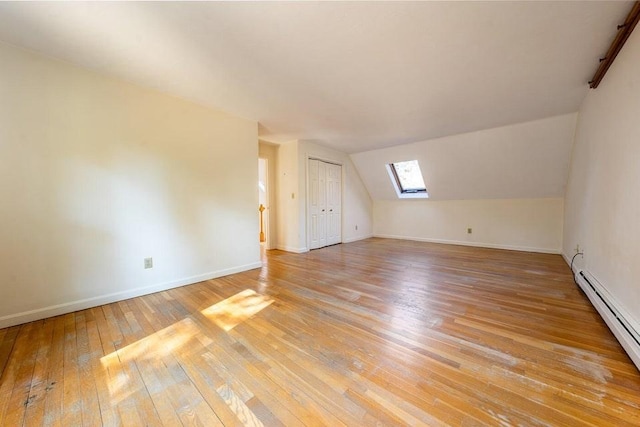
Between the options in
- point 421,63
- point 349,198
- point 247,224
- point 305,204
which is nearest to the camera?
point 421,63

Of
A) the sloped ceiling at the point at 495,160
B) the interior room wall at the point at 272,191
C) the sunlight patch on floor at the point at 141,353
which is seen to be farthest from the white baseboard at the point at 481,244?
the sunlight patch on floor at the point at 141,353

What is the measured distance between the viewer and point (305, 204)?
4.84 metres

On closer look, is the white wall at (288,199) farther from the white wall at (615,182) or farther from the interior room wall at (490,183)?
the white wall at (615,182)

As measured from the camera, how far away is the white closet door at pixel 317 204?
5025mm

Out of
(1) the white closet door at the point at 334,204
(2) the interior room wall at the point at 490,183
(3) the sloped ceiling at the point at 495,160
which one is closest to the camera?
(3) the sloped ceiling at the point at 495,160

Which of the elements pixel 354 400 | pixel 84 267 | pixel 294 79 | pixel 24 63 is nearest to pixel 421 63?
pixel 294 79

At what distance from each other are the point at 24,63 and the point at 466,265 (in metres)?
5.50

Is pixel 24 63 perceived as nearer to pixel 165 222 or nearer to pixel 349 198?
pixel 165 222

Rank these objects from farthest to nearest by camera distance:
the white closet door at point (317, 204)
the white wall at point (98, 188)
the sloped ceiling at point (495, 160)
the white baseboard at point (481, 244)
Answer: the white closet door at point (317, 204)
the white baseboard at point (481, 244)
the sloped ceiling at point (495, 160)
the white wall at point (98, 188)

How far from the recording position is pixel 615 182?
189 cm

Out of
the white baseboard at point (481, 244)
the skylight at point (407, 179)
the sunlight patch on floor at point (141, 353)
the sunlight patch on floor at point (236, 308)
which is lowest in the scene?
the sunlight patch on floor at point (141, 353)

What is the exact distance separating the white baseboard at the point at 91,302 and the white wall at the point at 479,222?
474cm

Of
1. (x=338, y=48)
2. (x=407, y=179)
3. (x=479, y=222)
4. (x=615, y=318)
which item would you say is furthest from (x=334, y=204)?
(x=615, y=318)

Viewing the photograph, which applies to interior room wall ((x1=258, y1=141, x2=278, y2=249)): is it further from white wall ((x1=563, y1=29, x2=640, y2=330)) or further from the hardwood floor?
white wall ((x1=563, y1=29, x2=640, y2=330))
